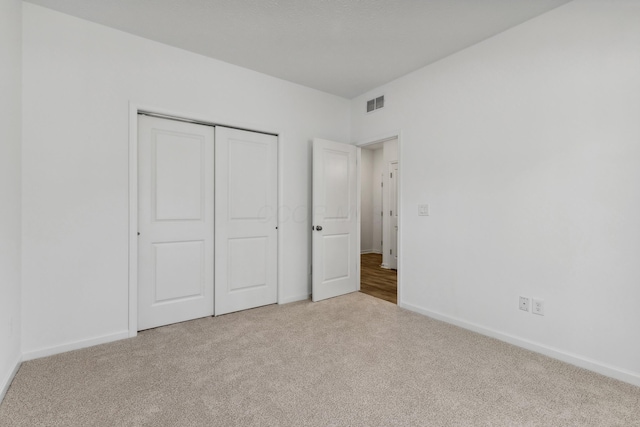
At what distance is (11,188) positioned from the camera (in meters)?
2.00

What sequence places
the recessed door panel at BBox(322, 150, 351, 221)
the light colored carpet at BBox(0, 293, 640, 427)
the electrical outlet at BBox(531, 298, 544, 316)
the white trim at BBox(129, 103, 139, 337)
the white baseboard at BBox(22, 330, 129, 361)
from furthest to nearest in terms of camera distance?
the recessed door panel at BBox(322, 150, 351, 221)
the white trim at BBox(129, 103, 139, 337)
the electrical outlet at BBox(531, 298, 544, 316)
the white baseboard at BBox(22, 330, 129, 361)
the light colored carpet at BBox(0, 293, 640, 427)

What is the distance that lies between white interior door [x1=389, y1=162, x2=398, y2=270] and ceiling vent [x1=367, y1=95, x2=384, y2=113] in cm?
216

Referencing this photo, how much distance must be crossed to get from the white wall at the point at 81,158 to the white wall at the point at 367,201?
514cm

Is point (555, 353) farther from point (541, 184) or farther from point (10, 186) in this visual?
point (10, 186)

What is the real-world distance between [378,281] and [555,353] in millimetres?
2630

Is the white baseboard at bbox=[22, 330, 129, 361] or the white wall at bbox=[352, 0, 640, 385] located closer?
the white wall at bbox=[352, 0, 640, 385]

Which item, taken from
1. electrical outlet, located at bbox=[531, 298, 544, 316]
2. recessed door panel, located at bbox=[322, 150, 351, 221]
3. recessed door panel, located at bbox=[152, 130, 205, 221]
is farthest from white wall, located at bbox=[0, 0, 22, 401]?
electrical outlet, located at bbox=[531, 298, 544, 316]

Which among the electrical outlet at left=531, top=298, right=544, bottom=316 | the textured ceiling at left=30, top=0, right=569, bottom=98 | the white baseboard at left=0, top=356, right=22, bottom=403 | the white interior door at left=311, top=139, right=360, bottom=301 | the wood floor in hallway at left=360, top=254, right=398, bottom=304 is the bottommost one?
the wood floor in hallway at left=360, top=254, right=398, bottom=304

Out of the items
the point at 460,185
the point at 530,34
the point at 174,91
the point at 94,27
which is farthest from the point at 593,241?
the point at 94,27

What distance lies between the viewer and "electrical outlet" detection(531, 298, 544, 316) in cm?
240

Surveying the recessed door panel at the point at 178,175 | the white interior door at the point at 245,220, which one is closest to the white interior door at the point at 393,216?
the white interior door at the point at 245,220

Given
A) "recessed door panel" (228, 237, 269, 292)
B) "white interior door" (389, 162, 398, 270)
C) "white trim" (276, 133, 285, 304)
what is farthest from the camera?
"white interior door" (389, 162, 398, 270)

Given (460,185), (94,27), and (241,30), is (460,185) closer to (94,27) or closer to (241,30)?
(241,30)

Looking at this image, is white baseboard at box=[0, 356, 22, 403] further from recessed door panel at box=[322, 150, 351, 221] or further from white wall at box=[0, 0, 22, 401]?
recessed door panel at box=[322, 150, 351, 221]
